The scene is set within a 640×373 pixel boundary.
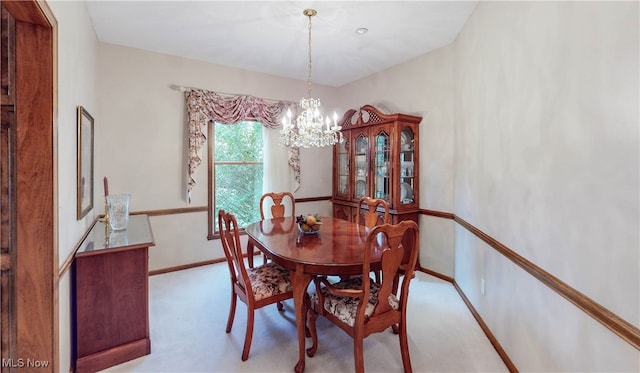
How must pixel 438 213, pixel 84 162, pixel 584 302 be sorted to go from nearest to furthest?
pixel 584 302, pixel 84 162, pixel 438 213

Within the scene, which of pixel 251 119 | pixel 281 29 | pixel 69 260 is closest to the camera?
pixel 69 260

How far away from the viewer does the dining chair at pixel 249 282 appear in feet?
6.97

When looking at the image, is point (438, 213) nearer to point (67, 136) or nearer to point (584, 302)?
point (584, 302)

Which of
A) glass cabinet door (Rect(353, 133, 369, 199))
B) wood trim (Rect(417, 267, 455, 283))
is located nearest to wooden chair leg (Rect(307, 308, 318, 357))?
wood trim (Rect(417, 267, 455, 283))

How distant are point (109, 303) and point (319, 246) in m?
1.43

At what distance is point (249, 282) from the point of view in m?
2.15

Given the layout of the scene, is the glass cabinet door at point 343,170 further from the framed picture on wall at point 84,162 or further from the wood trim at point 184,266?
the framed picture on wall at point 84,162

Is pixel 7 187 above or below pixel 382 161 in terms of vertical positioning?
below

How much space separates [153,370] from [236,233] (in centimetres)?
102

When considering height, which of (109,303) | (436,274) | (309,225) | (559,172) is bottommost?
(436,274)

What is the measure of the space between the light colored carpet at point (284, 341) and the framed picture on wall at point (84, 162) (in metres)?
1.10

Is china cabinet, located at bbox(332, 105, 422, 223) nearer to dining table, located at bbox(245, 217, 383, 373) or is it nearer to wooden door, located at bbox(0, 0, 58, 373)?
dining table, located at bbox(245, 217, 383, 373)

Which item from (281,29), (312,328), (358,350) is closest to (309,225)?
(312,328)

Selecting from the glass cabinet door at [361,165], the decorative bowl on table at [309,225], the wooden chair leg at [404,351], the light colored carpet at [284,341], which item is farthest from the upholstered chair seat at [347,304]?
the glass cabinet door at [361,165]
